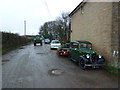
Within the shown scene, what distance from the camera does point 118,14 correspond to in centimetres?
965

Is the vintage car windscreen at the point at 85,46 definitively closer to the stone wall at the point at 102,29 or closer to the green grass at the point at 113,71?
the stone wall at the point at 102,29

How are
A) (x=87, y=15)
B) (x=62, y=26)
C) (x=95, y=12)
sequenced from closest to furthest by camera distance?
(x=95, y=12)
(x=87, y=15)
(x=62, y=26)

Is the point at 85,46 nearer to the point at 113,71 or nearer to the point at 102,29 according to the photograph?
the point at 102,29

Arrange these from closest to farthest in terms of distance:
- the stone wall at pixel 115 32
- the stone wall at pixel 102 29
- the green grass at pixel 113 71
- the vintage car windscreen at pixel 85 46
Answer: the green grass at pixel 113 71 → the stone wall at pixel 115 32 → the stone wall at pixel 102 29 → the vintage car windscreen at pixel 85 46

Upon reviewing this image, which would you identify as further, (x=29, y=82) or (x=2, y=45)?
(x=2, y=45)

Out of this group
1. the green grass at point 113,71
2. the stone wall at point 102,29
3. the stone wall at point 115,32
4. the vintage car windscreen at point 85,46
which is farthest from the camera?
the vintage car windscreen at point 85,46

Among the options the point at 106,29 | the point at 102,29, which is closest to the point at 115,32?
the point at 106,29

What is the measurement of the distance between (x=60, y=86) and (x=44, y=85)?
0.68 meters

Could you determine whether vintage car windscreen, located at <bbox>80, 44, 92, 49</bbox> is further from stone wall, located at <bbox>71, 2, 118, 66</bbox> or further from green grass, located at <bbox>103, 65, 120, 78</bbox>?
green grass, located at <bbox>103, 65, 120, 78</bbox>

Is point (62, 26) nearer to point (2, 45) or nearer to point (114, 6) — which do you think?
point (2, 45)

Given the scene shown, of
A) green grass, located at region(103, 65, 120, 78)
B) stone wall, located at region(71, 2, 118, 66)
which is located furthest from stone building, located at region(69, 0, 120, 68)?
green grass, located at region(103, 65, 120, 78)

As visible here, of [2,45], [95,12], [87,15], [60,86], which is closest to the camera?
[60,86]

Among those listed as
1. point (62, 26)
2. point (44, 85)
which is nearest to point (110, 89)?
point (44, 85)

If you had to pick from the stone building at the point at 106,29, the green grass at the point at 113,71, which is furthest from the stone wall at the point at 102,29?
the green grass at the point at 113,71
